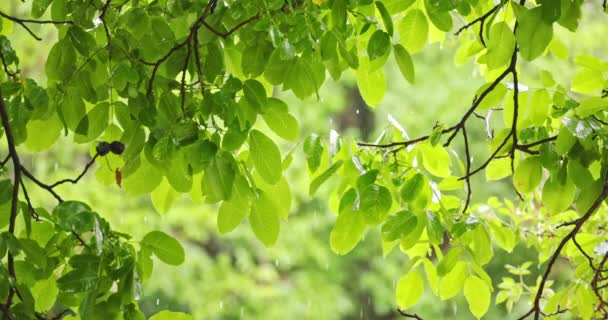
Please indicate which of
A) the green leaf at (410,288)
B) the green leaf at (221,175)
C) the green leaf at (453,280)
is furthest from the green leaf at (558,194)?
the green leaf at (221,175)

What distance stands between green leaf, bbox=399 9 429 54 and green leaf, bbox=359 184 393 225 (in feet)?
1.03

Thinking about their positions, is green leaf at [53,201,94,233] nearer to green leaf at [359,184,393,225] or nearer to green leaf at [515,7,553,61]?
green leaf at [359,184,393,225]

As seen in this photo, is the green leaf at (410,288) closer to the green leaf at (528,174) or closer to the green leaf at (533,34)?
the green leaf at (528,174)

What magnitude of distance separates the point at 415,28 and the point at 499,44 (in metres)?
0.31

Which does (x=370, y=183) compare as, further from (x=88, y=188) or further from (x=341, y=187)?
(x=88, y=188)

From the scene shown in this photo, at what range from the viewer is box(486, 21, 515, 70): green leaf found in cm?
131

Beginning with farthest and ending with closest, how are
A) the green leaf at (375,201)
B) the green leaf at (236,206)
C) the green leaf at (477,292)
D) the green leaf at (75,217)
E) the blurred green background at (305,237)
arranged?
the blurred green background at (305,237) → the green leaf at (477,292) → the green leaf at (375,201) → the green leaf at (236,206) → the green leaf at (75,217)

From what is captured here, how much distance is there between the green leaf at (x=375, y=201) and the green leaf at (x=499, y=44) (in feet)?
0.87

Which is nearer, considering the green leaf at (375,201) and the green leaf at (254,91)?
the green leaf at (254,91)

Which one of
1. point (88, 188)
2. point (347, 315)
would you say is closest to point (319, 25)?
point (88, 188)

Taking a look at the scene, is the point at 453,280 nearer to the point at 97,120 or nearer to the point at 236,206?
the point at 236,206

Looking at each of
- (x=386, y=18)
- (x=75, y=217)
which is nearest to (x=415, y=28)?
(x=386, y=18)

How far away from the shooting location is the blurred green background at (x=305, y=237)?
20.7ft

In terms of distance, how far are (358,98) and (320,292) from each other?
5.57ft
